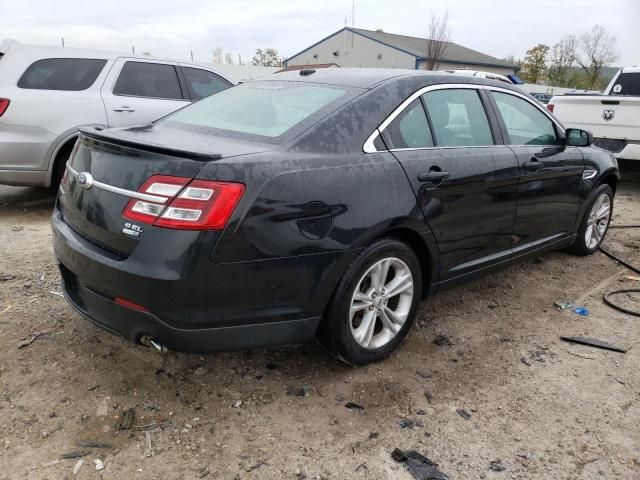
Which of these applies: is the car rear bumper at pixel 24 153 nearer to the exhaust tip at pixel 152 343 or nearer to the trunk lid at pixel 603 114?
the exhaust tip at pixel 152 343

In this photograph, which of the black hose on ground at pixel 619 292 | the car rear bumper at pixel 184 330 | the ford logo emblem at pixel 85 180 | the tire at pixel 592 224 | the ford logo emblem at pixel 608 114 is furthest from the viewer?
the ford logo emblem at pixel 608 114

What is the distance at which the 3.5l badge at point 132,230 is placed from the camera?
7.50 ft

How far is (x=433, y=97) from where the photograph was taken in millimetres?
3262

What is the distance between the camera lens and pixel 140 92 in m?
6.29

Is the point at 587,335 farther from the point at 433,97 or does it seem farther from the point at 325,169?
the point at 325,169

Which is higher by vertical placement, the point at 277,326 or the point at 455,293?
the point at 277,326

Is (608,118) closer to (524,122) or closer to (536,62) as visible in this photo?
(524,122)

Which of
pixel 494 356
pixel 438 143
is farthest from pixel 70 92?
pixel 494 356

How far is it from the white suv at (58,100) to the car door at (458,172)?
13.0ft

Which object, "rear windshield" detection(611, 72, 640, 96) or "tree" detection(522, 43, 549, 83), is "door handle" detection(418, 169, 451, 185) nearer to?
"rear windshield" detection(611, 72, 640, 96)

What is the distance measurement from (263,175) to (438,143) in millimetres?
1329

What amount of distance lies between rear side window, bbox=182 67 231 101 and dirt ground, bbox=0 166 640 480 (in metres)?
3.71

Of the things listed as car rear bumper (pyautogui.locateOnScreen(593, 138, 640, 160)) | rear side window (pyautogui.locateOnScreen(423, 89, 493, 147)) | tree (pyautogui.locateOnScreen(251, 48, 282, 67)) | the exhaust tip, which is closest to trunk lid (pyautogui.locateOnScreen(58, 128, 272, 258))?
the exhaust tip

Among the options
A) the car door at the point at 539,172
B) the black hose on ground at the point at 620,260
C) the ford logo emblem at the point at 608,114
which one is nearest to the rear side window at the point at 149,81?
the car door at the point at 539,172
